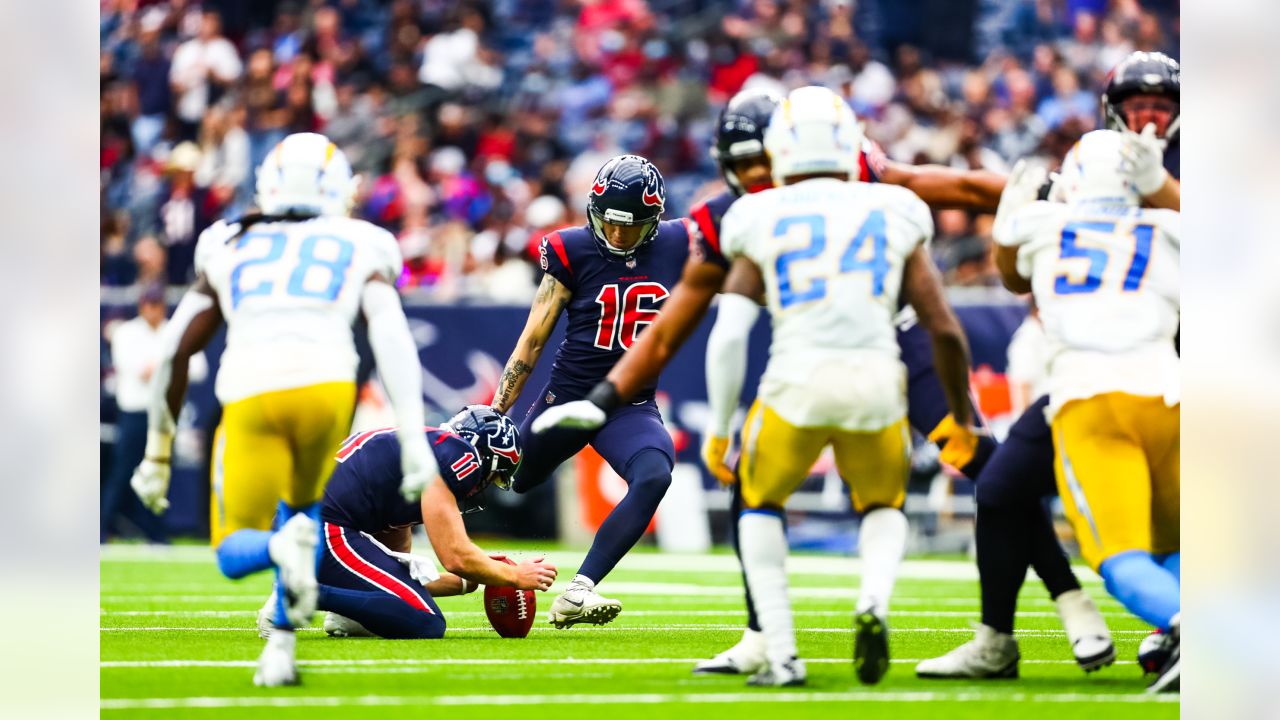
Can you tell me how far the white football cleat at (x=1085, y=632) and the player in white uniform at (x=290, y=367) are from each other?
2026 millimetres

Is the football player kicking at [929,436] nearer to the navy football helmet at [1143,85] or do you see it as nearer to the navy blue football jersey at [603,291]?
the navy football helmet at [1143,85]

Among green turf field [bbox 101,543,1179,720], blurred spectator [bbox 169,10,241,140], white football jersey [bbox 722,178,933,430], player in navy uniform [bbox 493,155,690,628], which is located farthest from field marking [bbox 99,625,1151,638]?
blurred spectator [bbox 169,10,241,140]

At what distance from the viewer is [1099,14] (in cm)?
1614

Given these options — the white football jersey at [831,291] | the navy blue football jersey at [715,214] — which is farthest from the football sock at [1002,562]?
the navy blue football jersey at [715,214]

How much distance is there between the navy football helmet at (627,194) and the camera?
23.2 ft

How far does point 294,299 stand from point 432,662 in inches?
55.4

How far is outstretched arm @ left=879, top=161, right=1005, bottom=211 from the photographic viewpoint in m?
6.07

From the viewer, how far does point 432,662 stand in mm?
5828

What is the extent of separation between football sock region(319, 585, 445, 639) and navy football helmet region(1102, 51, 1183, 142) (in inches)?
122

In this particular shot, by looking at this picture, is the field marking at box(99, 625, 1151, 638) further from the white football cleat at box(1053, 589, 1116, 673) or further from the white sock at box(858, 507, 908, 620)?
the white sock at box(858, 507, 908, 620)

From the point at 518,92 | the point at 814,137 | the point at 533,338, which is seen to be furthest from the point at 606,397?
the point at 518,92

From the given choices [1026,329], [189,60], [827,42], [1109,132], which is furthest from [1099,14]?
[1109,132]

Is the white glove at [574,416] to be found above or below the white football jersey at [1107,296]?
below

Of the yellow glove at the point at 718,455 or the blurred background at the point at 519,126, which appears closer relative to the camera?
the yellow glove at the point at 718,455
